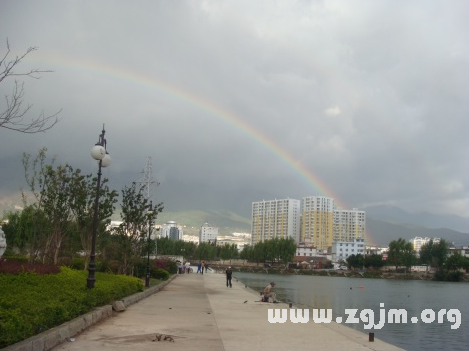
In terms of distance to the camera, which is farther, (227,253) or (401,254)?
(227,253)

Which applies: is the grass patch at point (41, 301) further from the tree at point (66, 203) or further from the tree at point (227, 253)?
the tree at point (227, 253)

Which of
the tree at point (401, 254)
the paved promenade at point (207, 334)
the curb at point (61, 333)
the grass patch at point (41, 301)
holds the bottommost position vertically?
the paved promenade at point (207, 334)

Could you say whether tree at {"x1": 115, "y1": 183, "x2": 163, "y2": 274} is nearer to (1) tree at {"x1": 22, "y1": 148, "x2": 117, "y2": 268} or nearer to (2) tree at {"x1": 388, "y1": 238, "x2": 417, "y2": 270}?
(1) tree at {"x1": 22, "y1": 148, "x2": 117, "y2": 268}

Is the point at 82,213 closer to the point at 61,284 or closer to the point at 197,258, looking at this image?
the point at 61,284

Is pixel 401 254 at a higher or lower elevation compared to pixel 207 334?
higher

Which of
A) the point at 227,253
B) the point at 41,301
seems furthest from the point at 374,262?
the point at 41,301

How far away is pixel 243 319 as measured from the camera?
1566cm

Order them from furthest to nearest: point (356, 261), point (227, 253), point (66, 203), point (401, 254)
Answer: point (227, 253) < point (356, 261) < point (401, 254) < point (66, 203)

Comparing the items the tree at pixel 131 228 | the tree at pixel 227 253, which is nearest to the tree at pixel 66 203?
the tree at pixel 131 228

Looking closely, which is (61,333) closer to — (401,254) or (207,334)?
(207,334)

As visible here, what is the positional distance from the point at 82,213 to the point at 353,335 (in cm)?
1883

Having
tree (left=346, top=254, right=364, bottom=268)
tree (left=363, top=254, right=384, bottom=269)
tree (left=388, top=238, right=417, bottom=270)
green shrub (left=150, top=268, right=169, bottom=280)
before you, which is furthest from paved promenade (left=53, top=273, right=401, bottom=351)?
tree (left=346, top=254, right=364, bottom=268)

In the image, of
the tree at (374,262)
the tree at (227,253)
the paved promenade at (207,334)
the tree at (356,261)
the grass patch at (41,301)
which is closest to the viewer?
the grass patch at (41,301)

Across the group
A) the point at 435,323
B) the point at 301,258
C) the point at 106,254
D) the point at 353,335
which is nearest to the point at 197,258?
the point at 301,258
